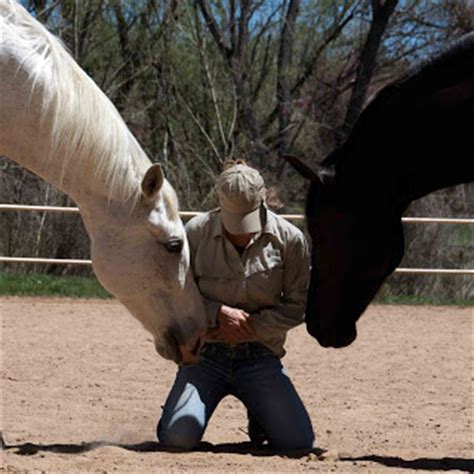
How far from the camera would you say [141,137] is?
47.4ft

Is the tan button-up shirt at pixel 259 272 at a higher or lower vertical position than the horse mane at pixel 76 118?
lower

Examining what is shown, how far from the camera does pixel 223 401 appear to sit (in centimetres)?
575

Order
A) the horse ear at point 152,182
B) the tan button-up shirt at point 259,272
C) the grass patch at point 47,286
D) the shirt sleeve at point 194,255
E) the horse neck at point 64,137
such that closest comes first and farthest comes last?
the horse neck at point 64,137, the horse ear at point 152,182, the shirt sleeve at point 194,255, the tan button-up shirt at point 259,272, the grass patch at point 47,286

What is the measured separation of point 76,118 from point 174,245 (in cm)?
64

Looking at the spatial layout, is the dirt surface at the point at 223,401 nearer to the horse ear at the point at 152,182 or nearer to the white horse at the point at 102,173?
the white horse at the point at 102,173

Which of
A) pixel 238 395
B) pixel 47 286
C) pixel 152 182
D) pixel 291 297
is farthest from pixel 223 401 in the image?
pixel 47 286

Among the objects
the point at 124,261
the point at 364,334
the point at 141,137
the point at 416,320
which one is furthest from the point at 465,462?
the point at 141,137

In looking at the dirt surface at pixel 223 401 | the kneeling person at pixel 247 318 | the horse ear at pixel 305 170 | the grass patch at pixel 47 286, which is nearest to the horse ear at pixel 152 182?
the kneeling person at pixel 247 318

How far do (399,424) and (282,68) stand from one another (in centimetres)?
1102

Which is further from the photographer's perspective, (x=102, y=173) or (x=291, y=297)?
(x=291, y=297)

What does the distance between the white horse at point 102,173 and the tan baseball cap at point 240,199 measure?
21 centimetres

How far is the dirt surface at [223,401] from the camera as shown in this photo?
12.7 feet

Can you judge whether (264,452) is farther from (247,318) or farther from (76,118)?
(76,118)

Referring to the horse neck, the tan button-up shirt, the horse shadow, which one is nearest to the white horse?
the horse neck
